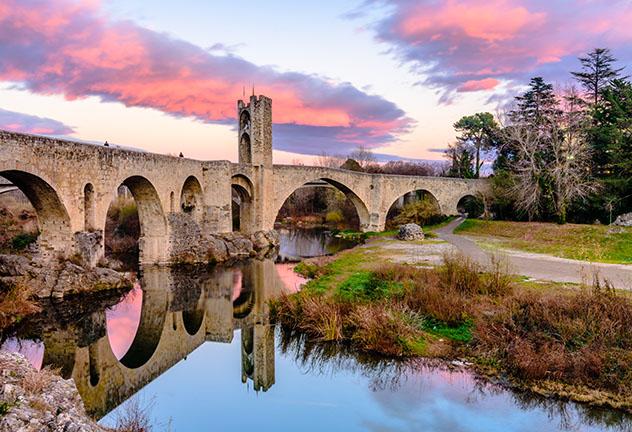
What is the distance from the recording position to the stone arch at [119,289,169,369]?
11664 millimetres

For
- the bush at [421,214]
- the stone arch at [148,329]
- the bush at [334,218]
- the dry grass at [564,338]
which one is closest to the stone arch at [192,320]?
the stone arch at [148,329]

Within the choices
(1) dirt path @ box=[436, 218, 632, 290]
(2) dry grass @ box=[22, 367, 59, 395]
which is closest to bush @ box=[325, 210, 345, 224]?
(1) dirt path @ box=[436, 218, 632, 290]

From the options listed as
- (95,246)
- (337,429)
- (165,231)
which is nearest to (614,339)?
(337,429)

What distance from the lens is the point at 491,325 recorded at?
10977mm

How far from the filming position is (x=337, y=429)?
26.4ft

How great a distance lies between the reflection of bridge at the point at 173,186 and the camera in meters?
15.5

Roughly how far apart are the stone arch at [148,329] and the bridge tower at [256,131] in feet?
49.9

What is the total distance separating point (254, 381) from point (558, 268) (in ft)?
44.3

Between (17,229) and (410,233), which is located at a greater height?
(17,229)

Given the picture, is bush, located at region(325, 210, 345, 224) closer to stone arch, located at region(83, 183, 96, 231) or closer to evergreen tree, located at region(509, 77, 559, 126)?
evergreen tree, located at region(509, 77, 559, 126)

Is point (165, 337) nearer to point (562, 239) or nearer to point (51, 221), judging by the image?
point (51, 221)

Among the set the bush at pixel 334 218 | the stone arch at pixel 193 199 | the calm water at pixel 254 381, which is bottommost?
the calm water at pixel 254 381

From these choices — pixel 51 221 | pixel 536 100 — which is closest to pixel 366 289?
pixel 51 221

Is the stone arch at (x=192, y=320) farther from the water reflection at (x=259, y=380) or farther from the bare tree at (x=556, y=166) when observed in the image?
the bare tree at (x=556, y=166)
